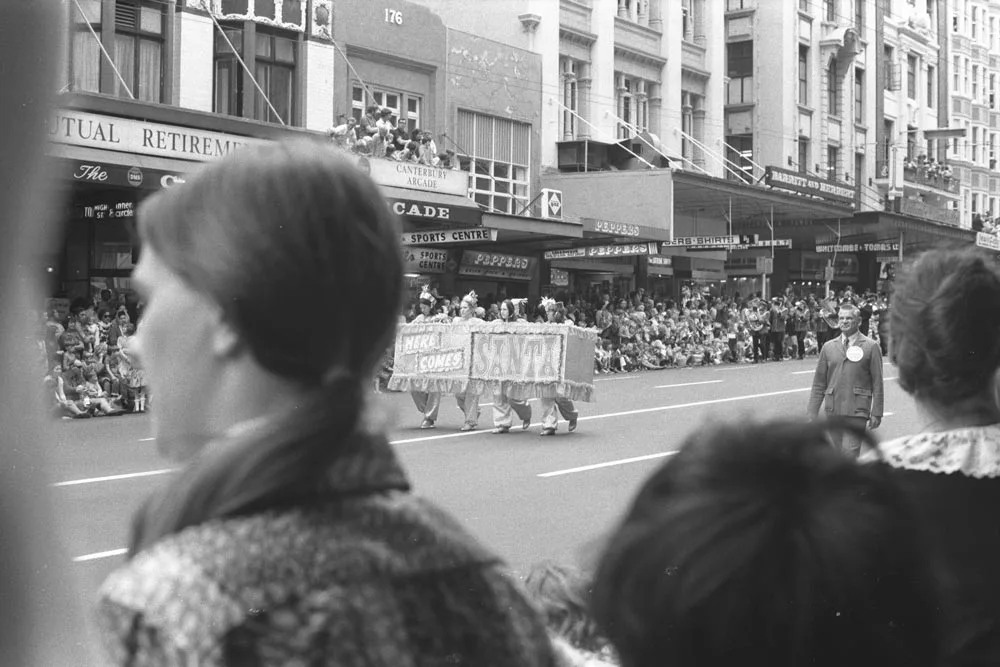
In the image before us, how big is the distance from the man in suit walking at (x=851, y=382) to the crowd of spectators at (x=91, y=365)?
10.5 meters

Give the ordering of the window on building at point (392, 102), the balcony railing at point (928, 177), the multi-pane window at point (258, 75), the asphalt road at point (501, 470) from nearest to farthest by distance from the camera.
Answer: the asphalt road at point (501, 470), the multi-pane window at point (258, 75), the window on building at point (392, 102), the balcony railing at point (928, 177)

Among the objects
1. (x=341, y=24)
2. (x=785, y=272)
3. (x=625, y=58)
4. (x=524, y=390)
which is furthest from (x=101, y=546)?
(x=785, y=272)

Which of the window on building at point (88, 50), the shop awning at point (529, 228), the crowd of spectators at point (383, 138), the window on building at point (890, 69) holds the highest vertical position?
the window on building at point (890, 69)

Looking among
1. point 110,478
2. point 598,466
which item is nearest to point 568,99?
point 598,466

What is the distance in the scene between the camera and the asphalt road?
8.52m

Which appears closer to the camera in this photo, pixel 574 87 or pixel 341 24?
pixel 341 24

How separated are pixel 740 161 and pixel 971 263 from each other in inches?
1727

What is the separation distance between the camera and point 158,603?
129cm

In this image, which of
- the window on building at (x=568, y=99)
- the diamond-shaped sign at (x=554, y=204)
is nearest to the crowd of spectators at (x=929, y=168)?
the window on building at (x=568, y=99)

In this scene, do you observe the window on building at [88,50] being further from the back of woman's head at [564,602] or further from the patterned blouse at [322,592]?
the patterned blouse at [322,592]

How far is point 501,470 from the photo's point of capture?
477 inches

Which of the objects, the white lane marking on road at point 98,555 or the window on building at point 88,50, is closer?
the white lane marking on road at point 98,555

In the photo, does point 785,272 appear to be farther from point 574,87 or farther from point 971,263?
point 971,263

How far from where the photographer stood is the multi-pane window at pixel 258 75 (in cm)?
2533
